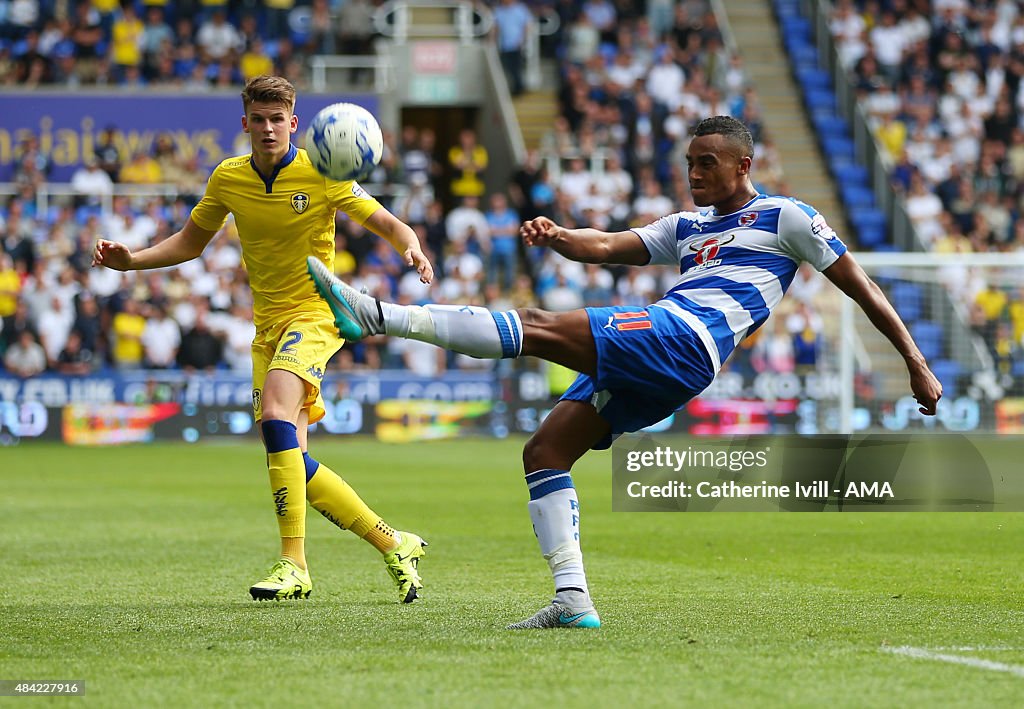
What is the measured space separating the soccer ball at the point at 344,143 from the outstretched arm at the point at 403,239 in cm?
37

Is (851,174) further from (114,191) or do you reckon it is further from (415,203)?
(114,191)

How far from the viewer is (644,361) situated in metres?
6.48

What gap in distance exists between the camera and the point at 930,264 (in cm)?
2206

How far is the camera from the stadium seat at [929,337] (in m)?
21.6

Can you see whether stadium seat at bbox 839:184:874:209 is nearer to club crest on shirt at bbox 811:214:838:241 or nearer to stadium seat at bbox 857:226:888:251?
stadium seat at bbox 857:226:888:251

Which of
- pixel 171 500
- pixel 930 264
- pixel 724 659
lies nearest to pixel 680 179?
pixel 930 264

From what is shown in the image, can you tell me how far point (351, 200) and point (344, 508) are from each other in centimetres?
155

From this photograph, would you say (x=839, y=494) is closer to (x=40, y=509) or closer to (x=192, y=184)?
(x=40, y=509)

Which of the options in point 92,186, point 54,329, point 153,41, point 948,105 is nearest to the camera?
point 54,329

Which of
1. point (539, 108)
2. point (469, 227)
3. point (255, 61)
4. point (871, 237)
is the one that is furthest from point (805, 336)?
point (255, 61)

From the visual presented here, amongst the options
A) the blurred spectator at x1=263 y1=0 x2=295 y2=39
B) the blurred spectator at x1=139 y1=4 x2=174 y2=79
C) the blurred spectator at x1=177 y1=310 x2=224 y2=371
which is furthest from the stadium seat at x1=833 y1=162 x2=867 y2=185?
the blurred spectator at x1=177 y1=310 x2=224 y2=371

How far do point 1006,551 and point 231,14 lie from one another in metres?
22.6

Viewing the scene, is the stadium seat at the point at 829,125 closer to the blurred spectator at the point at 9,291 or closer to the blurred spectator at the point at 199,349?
the blurred spectator at the point at 199,349

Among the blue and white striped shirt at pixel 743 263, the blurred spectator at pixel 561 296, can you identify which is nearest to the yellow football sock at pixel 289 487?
the blue and white striped shirt at pixel 743 263
